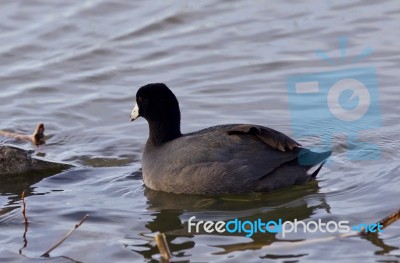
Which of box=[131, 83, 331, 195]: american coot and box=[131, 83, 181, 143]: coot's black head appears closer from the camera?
box=[131, 83, 331, 195]: american coot

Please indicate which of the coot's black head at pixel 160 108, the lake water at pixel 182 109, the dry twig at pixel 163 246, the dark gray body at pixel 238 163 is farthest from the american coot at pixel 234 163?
the dry twig at pixel 163 246

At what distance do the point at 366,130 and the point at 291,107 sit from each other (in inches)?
41.5

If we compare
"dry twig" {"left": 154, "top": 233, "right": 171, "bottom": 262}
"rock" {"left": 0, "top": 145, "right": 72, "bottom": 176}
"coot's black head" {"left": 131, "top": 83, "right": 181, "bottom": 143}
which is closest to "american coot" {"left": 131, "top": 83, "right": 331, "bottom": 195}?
"coot's black head" {"left": 131, "top": 83, "right": 181, "bottom": 143}

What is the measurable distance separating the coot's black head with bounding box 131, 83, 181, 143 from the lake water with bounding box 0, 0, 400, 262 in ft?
1.68

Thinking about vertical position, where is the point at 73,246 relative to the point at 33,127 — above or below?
below

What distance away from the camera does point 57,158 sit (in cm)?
871

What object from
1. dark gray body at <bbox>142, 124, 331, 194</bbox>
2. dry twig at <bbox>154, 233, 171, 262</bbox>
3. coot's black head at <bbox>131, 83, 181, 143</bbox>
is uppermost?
coot's black head at <bbox>131, 83, 181, 143</bbox>

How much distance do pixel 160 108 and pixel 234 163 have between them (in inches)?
37.9

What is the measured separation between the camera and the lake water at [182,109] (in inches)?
249

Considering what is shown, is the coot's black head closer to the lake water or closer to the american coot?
the american coot

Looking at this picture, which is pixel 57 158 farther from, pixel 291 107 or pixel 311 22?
pixel 311 22

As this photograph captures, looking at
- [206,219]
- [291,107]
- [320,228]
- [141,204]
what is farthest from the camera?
[291,107]

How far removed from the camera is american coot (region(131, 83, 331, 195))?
7418 mm

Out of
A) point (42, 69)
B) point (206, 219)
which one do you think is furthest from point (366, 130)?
point (42, 69)
